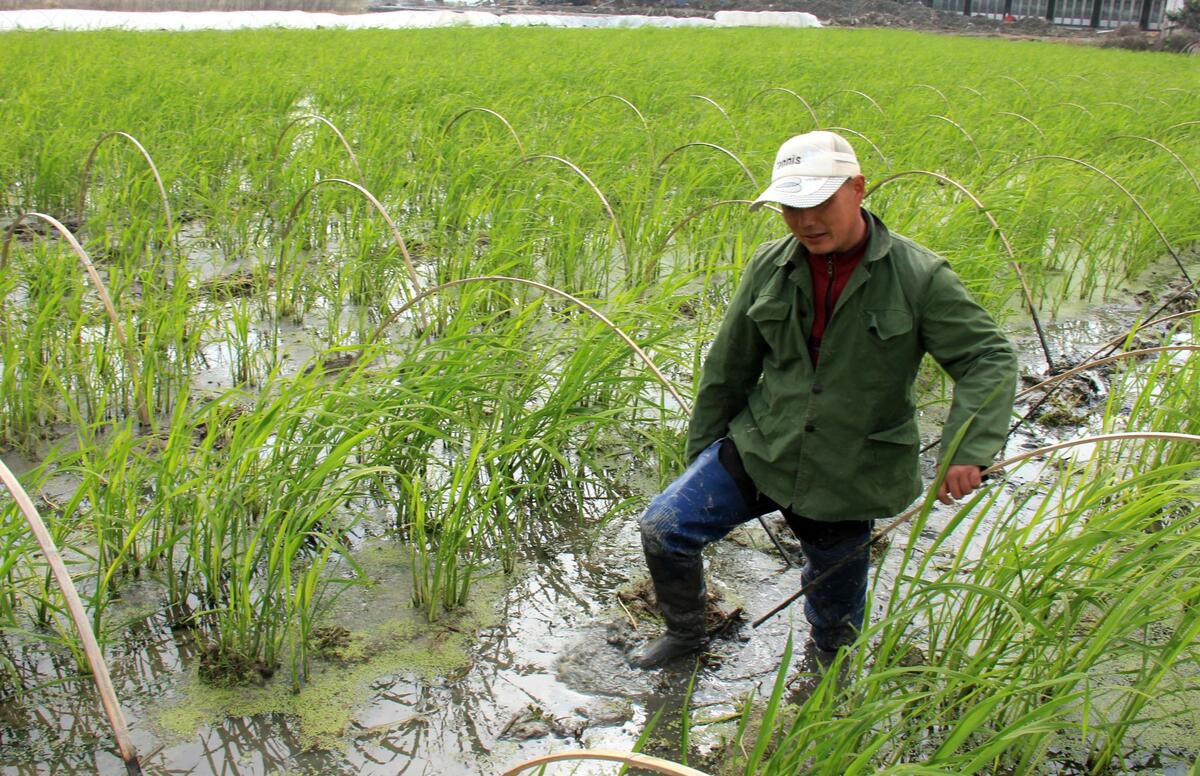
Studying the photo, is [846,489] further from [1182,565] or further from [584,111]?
[584,111]

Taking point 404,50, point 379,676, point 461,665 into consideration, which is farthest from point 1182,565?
point 404,50

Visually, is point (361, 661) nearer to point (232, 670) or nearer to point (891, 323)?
point (232, 670)

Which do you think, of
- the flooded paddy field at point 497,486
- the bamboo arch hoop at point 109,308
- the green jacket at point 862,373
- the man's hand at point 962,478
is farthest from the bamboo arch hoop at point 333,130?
the man's hand at point 962,478

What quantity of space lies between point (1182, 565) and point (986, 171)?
386 cm

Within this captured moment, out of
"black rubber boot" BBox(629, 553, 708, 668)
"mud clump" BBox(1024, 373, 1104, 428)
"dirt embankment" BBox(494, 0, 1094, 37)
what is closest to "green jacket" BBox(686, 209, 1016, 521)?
"black rubber boot" BBox(629, 553, 708, 668)

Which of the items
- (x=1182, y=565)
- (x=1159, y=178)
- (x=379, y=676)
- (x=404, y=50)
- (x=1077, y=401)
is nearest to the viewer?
(x=1182, y=565)

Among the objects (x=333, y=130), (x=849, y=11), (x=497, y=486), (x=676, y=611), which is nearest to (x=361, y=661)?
(x=497, y=486)

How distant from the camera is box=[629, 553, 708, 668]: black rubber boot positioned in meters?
1.88

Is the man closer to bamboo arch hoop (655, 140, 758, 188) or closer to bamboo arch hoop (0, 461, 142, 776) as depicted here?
bamboo arch hoop (0, 461, 142, 776)

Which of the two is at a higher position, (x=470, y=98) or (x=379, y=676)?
(x=470, y=98)

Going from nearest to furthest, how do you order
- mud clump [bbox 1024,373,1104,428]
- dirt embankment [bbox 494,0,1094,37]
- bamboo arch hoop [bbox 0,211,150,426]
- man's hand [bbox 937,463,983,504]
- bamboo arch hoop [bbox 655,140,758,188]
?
man's hand [bbox 937,463,983,504] < bamboo arch hoop [bbox 0,211,150,426] < mud clump [bbox 1024,373,1104,428] < bamboo arch hoop [bbox 655,140,758,188] < dirt embankment [bbox 494,0,1094,37]

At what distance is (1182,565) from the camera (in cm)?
179

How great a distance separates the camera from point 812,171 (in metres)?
1.61

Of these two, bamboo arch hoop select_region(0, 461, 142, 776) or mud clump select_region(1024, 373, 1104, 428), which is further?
mud clump select_region(1024, 373, 1104, 428)
